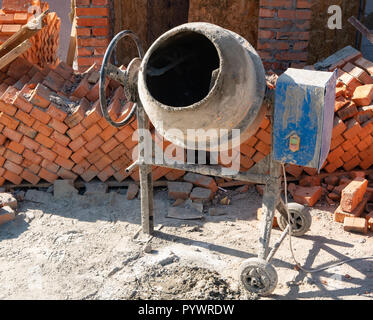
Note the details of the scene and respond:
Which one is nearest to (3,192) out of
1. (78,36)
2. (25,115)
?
(25,115)

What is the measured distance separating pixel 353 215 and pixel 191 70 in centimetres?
191

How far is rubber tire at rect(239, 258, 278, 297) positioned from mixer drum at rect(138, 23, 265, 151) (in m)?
0.85

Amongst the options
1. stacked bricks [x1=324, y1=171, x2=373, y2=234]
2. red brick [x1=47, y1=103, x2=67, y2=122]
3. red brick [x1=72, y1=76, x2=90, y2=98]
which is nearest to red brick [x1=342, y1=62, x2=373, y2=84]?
stacked bricks [x1=324, y1=171, x2=373, y2=234]

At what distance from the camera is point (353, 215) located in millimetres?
4367

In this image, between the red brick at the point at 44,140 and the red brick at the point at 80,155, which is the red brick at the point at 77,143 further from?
the red brick at the point at 44,140

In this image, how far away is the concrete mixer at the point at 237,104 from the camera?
312cm

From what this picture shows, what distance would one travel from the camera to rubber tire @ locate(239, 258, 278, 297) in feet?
11.4

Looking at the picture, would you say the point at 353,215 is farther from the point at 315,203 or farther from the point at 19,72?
the point at 19,72

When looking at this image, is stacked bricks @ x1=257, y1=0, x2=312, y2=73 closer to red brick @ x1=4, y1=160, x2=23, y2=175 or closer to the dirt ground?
the dirt ground

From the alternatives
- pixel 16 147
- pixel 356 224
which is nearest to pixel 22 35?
pixel 16 147

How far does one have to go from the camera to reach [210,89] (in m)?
3.27

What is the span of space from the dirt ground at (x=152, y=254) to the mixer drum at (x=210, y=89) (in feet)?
3.40

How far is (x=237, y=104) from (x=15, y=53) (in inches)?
104

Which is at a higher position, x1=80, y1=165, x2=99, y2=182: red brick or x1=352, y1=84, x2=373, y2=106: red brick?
x1=352, y1=84, x2=373, y2=106: red brick
